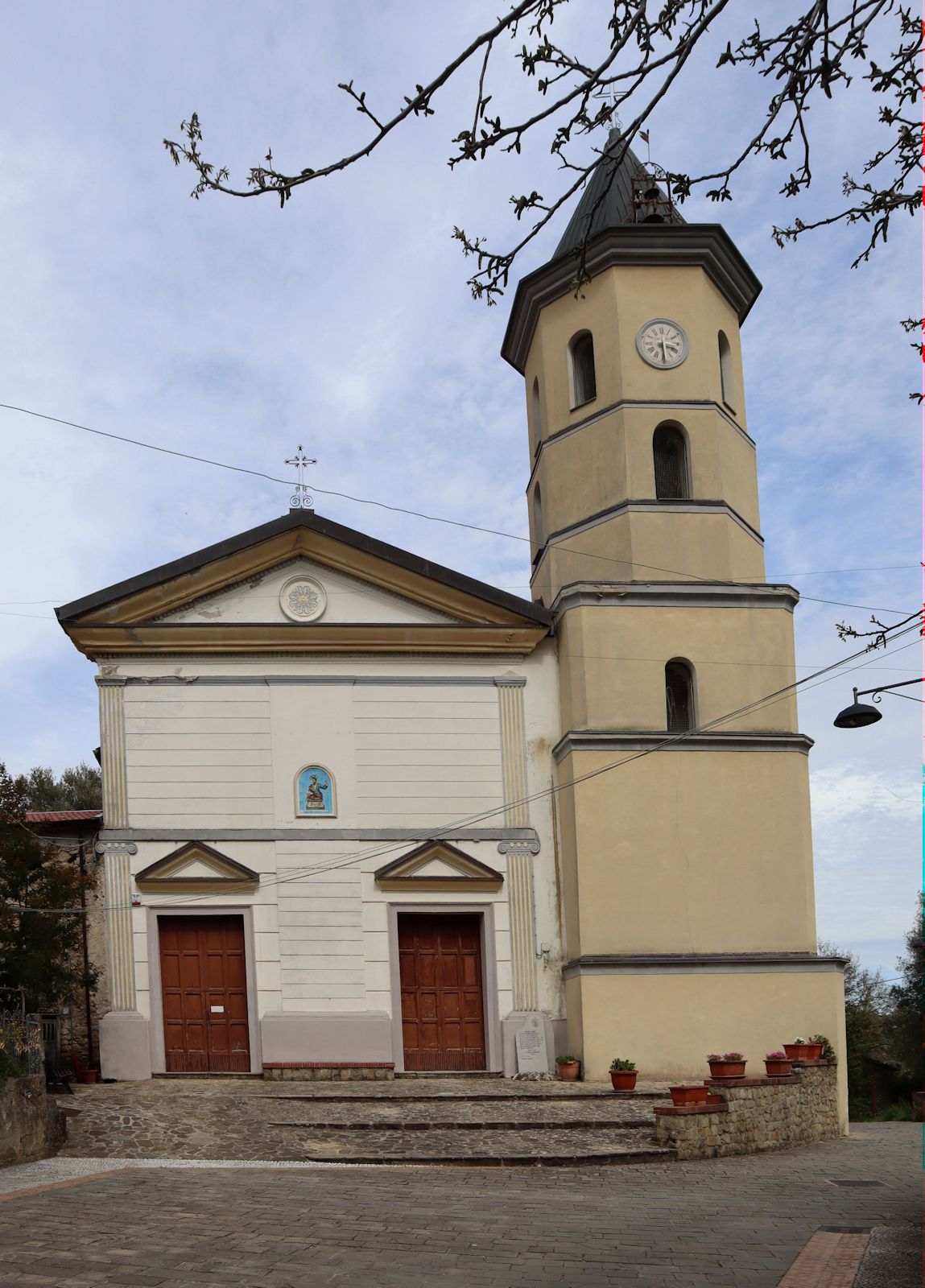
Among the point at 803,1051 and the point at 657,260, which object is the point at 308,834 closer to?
the point at 803,1051

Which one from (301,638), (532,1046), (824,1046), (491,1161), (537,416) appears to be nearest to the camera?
(491,1161)

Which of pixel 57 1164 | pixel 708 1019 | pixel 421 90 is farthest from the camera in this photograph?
pixel 708 1019

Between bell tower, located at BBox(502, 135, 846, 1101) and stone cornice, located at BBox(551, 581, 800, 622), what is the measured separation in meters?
0.03

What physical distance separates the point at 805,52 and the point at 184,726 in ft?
50.9

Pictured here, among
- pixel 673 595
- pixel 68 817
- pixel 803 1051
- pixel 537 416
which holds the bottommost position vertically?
pixel 803 1051

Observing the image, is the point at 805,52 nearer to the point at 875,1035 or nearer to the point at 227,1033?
the point at 227,1033

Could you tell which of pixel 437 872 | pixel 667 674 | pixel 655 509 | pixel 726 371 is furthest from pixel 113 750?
pixel 726 371

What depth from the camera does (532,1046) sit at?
743 inches

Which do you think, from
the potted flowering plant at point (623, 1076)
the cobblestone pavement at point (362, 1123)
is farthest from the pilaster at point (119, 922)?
the potted flowering plant at point (623, 1076)

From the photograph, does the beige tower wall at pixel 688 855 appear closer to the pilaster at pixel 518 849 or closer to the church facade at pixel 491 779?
the church facade at pixel 491 779

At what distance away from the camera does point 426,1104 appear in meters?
16.5

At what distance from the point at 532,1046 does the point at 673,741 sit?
453 centimetres

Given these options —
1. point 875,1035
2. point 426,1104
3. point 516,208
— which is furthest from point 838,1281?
point 875,1035

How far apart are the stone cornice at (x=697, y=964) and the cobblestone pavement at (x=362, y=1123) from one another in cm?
157
